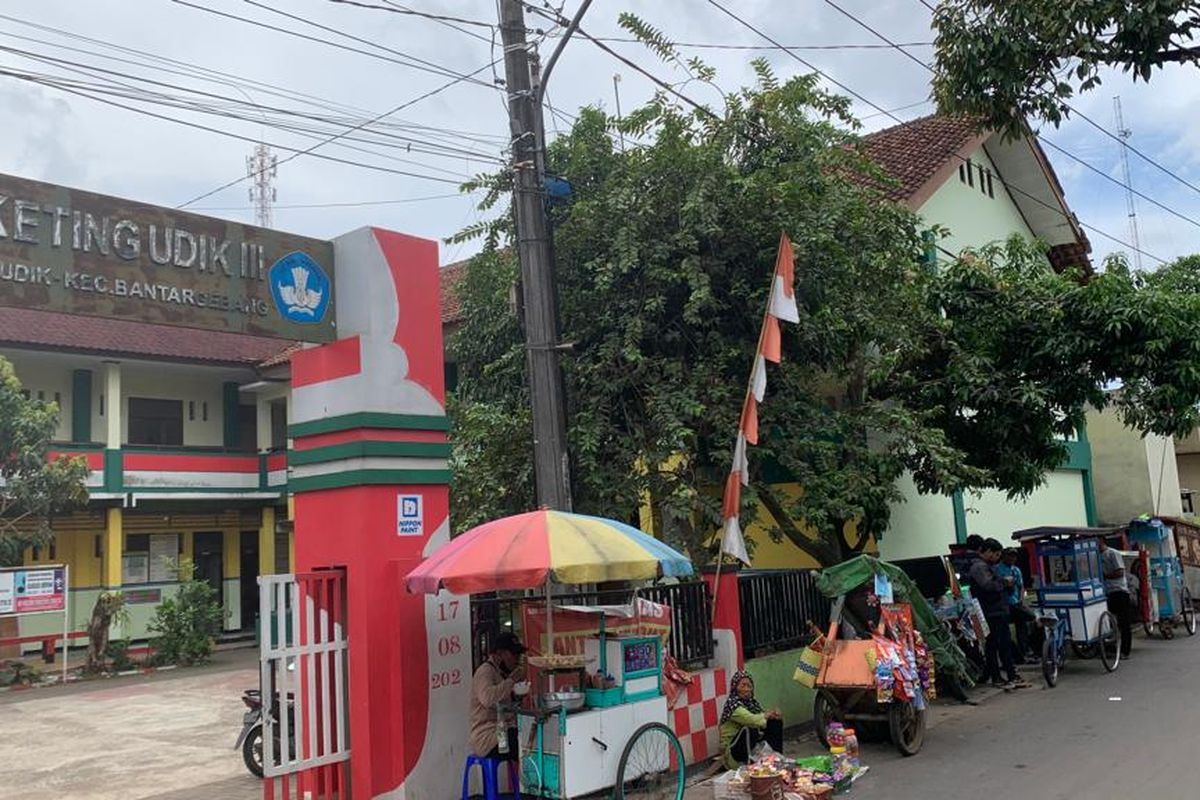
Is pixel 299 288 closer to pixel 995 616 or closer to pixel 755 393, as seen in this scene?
pixel 755 393

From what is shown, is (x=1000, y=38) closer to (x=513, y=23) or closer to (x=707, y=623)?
(x=513, y=23)

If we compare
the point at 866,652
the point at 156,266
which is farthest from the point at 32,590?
the point at 866,652

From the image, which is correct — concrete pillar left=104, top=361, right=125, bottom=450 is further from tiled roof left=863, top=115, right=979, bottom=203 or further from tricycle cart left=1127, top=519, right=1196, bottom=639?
tricycle cart left=1127, top=519, right=1196, bottom=639

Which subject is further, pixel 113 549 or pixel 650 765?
pixel 113 549

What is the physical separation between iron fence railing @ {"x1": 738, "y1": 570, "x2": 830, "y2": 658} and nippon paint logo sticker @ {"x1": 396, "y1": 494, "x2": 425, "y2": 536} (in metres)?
3.51

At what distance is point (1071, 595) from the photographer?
1248 centimetres

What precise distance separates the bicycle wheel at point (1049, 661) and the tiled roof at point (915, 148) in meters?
6.70

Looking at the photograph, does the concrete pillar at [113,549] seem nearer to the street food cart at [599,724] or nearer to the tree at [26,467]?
the tree at [26,467]

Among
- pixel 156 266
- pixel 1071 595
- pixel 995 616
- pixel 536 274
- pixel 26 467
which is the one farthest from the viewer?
pixel 26 467

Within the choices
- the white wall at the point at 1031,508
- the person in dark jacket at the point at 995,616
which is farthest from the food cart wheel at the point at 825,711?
the white wall at the point at 1031,508

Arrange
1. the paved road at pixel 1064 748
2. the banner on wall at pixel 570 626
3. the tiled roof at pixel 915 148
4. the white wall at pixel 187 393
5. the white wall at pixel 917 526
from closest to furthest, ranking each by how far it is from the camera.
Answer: the paved road at pixel 1064 748
the banner on wall at pixel 570 626
the white wall at pixel 917 526
the tiled roof at pixel 915 148
the white wall at pixel 187 393

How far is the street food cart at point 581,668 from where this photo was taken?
21.4ft

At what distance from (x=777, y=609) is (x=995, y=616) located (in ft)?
10.9

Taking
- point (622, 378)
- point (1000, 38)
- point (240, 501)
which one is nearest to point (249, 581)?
point (240, 501)
